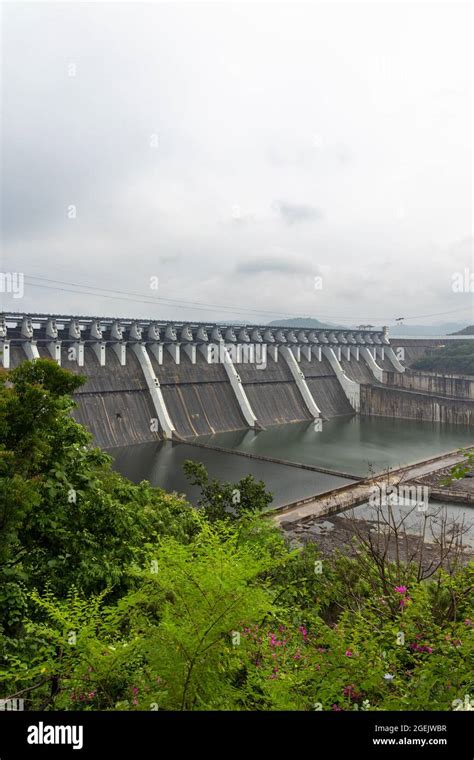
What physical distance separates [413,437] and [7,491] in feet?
106

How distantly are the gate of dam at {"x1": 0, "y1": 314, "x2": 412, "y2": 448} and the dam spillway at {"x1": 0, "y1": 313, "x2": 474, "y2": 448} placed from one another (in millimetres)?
75

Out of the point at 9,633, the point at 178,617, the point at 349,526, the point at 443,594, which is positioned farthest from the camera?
the point at 349,526

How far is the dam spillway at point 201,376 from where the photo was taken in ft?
93.5

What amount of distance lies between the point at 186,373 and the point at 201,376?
123cm

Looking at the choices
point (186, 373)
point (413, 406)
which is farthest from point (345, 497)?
point (413, 406)

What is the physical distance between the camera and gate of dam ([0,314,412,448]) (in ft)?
92.9

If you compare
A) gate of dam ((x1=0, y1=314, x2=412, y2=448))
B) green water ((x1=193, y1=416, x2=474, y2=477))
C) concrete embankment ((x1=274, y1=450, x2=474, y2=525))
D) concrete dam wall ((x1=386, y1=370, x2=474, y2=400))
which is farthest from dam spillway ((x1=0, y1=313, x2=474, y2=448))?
concrete embankment ((x1=274, y1=450, x2=474, y2=525))

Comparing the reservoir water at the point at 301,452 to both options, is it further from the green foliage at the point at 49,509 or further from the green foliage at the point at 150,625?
the green foliage at the point at 150,625

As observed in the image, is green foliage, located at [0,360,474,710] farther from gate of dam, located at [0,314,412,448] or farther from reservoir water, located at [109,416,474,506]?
gate of dam, located at [0,314,412,448]

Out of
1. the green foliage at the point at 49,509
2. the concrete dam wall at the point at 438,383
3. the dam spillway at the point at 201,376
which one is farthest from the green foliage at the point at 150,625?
the concrete dam wall at the point at 438,383

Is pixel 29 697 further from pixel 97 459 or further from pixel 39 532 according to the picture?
pixel 97 459

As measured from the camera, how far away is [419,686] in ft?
10.8
